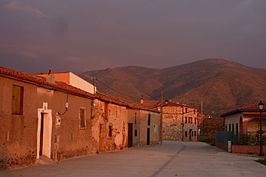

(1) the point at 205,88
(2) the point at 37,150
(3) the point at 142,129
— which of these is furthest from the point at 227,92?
(2) the point at 37,150

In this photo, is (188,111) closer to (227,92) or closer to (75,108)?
(227,92)

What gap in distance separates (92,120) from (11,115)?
42.0 ft

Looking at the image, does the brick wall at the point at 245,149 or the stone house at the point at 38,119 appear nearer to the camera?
the stone house at the point at 38,119

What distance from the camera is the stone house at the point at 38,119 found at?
19.9 metres

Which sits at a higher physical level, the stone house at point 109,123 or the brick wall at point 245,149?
the stone house at point 109,123

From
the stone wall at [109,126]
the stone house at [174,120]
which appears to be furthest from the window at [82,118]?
the stone house at [174,120]

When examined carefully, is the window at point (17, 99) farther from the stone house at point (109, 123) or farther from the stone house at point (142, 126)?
the stone house at point (142, 126)

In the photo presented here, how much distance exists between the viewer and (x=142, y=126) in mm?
55000

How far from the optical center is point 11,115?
2027 cm

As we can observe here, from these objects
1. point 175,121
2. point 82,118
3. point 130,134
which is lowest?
point 130,134

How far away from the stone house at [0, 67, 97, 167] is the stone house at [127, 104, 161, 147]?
18.5 meters

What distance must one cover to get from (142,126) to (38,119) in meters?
32.5

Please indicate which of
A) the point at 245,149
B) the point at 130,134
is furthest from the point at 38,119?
the point at 130,134

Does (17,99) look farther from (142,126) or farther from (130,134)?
(142,126)
